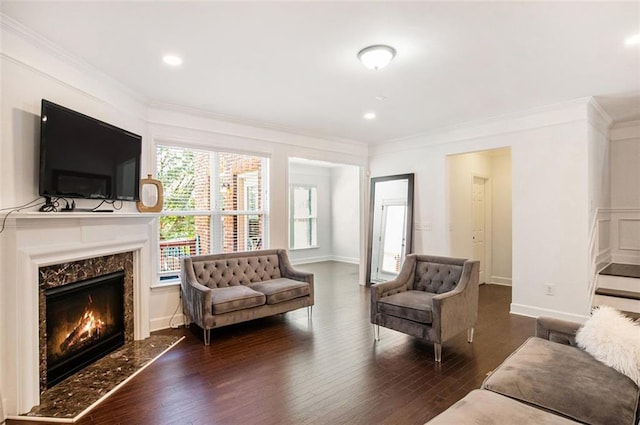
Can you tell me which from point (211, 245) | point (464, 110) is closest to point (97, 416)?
point (211, 245)

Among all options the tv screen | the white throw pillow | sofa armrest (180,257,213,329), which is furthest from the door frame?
the tv screen

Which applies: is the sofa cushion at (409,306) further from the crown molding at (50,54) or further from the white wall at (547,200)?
the crown molding at (50,54)

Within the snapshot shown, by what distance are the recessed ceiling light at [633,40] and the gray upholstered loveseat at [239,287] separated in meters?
3.97

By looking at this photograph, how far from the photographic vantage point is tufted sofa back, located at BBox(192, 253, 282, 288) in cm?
428

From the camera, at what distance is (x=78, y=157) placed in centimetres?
292

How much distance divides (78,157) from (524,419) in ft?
11.9

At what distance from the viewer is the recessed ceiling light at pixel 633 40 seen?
8.75ft

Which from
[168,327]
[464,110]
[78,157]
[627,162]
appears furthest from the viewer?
[627,162]

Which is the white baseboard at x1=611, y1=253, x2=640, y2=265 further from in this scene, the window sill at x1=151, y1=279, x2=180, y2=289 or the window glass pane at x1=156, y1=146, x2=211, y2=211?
the window sill at x1=151, y1=279, x2=180, y2=289

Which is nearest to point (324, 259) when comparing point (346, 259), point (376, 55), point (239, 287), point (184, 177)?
point (346, 259)

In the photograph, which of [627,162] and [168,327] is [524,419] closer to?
[168,327]

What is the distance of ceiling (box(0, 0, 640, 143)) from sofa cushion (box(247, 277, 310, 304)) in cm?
232

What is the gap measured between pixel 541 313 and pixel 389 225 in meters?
2.77

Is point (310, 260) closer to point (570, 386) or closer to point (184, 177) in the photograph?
point (184, 177)
